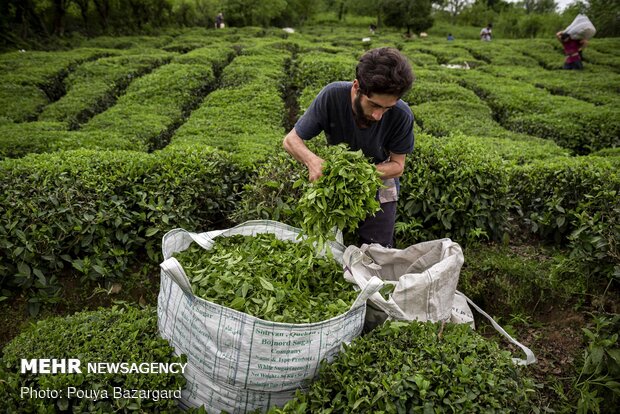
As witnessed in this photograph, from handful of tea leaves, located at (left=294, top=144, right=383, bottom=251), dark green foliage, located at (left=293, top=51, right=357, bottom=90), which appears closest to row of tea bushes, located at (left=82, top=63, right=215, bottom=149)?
dark green foliage, located at (left=293, top=51, right=357, bottom=90)

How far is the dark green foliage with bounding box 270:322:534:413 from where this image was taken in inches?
78.4

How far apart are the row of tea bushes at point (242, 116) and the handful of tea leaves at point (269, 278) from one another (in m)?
1.80

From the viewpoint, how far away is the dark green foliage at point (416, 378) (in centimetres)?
199

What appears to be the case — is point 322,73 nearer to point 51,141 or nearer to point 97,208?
→ point 51,141

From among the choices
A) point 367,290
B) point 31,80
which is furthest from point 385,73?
point 31,80

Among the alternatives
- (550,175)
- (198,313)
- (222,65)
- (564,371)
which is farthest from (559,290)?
(222,65)

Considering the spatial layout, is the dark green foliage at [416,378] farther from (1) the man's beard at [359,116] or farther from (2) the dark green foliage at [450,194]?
(2) the dark green foliage at [450,194]

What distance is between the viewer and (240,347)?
6.98ft

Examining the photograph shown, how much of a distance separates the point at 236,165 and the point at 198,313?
7.91 ft

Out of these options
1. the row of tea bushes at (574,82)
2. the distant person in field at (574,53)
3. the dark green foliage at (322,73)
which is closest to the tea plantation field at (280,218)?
the dark green foliage at (322,73)

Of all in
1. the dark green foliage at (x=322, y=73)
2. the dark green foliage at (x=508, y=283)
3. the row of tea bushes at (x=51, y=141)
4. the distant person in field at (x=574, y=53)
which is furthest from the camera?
the distant person in field at (x=574, y=53)

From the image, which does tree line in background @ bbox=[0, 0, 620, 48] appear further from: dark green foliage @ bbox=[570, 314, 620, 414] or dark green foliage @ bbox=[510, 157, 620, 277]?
dark green foliage @ bbox=[570, 314, 620, 414]

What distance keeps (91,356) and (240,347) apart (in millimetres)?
878

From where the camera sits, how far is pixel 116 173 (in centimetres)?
384
